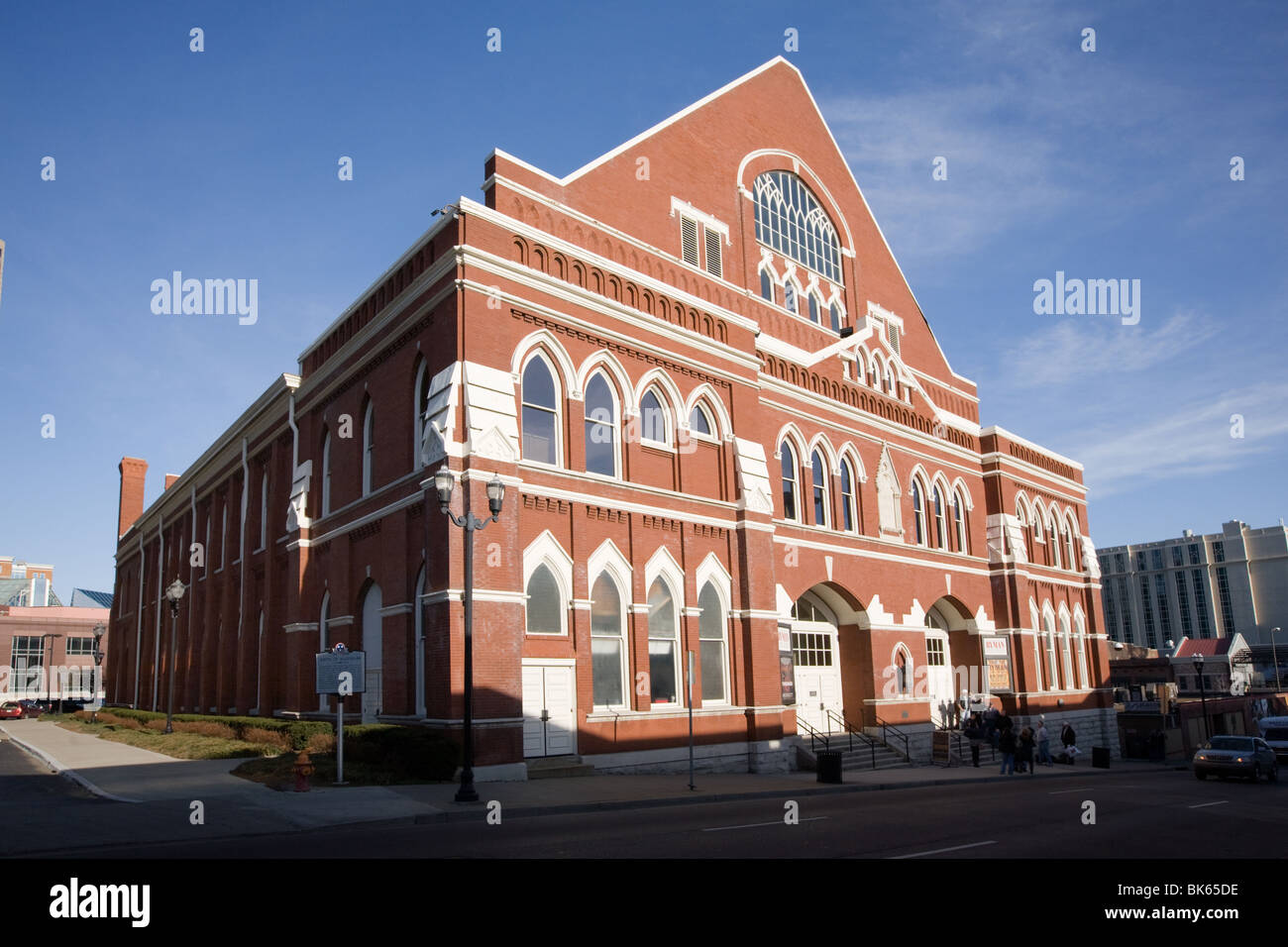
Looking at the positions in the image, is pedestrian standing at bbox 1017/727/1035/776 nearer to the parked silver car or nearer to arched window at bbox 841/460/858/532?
the parked silver car

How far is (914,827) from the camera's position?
12570 millimetres

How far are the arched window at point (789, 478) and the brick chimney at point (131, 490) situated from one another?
163 ft

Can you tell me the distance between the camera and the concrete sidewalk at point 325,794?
1315cm

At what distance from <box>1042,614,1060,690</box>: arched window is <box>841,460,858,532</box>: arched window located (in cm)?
1457

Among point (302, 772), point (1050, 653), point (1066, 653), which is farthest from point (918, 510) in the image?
point (302, 772)

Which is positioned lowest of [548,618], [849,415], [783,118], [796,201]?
[548,618]

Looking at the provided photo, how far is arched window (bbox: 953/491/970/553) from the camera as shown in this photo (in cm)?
3844

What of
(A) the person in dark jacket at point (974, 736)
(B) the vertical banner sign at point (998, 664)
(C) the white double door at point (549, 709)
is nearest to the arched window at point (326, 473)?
(C) the white double door at point (549, 709)

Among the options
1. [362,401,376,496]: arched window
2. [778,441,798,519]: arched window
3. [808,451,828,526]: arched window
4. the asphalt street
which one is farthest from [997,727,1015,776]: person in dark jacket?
[362,401,376,496]: arched window

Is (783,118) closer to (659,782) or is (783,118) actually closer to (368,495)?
(368,495)

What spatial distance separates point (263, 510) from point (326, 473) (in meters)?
6.85

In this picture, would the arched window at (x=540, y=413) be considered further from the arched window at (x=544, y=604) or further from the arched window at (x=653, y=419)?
the arched window at (x=653, y=419)
